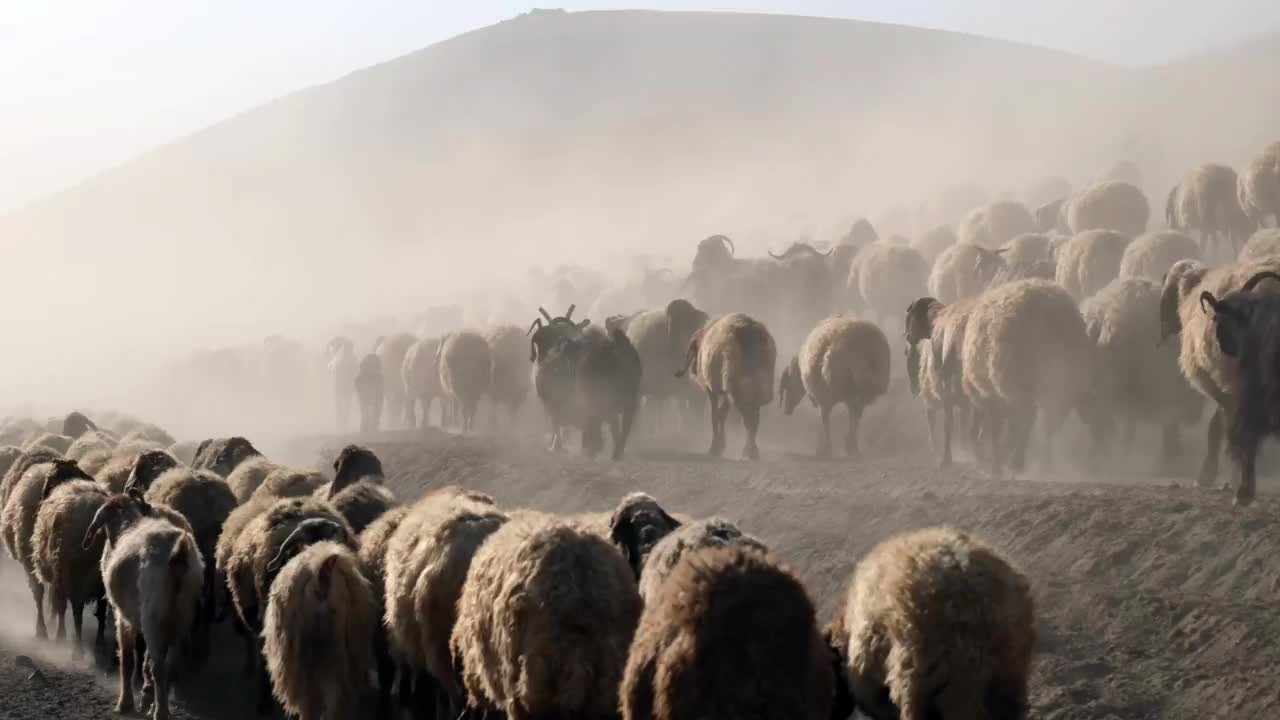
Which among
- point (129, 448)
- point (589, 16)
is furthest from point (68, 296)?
point (129, 448)

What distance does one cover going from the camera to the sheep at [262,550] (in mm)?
11539

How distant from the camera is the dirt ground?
31.7ft

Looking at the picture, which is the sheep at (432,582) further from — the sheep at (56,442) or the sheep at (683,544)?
the sheep at (56,442)

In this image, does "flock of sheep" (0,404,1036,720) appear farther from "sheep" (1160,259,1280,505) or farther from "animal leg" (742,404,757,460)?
"animal leg" (742,404,757,460)

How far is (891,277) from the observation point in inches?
1012

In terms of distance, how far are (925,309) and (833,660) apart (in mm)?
12051

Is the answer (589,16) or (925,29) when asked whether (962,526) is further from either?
(589,16)

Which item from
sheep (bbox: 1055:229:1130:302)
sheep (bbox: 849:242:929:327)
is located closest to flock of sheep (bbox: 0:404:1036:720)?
sheep (bbox: 1055:229:1130:302)

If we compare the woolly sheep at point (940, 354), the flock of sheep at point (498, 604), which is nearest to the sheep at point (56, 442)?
the flock of sheep at point (498, 604)

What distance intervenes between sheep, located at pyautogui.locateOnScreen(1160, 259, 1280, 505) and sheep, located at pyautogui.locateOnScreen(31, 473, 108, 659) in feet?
37.9

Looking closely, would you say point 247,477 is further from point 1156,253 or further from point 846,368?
point 1156,253

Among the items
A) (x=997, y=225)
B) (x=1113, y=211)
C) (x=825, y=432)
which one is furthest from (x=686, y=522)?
(x=997, y=225)

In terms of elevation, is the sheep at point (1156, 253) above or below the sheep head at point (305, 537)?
above

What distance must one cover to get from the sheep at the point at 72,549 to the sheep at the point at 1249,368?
37.7 feet
